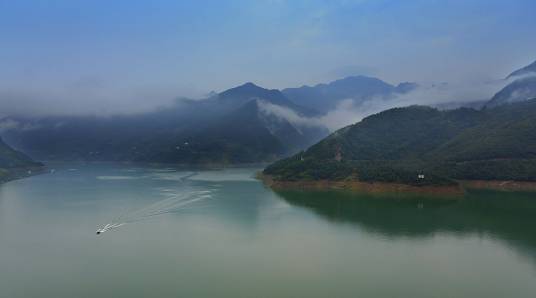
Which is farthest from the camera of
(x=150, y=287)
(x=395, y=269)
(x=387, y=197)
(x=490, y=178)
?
(x=490, y=178)

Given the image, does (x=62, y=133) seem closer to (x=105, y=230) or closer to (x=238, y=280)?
(x=105, y=230)

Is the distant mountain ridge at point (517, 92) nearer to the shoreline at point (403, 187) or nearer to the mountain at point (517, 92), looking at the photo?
→ the mountain at point (517, 92)

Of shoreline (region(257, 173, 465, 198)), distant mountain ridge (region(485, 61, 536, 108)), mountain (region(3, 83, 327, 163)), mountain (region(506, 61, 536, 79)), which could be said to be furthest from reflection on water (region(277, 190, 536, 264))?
mountain (region(506, 61, 536, 79))

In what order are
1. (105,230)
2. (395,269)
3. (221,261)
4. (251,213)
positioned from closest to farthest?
(395,269) < (221,261) < (105,230) < (251,213)

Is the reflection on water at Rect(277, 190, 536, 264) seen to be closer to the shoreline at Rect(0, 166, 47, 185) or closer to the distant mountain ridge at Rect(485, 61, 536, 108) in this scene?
the shoreline at Rect(0, 166, 47, 185)

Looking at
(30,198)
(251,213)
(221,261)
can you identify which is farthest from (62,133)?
(221,261)

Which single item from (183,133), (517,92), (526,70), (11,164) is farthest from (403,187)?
(526,70)
